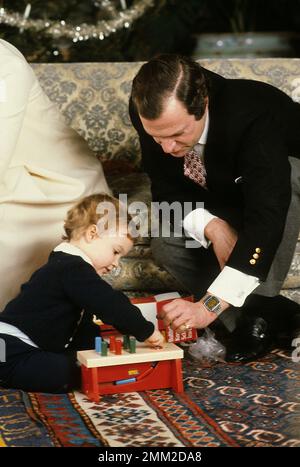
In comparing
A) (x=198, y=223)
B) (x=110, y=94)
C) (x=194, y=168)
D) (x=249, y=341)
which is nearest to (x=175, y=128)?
(x=194, y=168)

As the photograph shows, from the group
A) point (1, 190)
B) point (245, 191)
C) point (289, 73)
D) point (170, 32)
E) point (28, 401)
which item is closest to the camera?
point (28, 401)

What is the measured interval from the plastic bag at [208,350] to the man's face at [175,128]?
0.68 m

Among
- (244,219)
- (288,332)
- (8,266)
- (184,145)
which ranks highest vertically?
(184,145)

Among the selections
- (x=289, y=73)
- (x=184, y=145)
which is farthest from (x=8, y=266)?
(x=289, y=73)

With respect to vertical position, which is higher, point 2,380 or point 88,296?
point 88,296

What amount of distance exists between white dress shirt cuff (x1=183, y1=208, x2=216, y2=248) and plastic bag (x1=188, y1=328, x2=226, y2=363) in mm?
319

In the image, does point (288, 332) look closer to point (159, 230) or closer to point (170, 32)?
point (159, 230)

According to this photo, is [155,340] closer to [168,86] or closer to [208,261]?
[208,261]

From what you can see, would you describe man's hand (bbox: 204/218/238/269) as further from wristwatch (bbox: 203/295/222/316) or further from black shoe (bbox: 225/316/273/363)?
black shoe (bbox: 225/316/273/363)

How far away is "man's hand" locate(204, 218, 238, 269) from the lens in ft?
8.13

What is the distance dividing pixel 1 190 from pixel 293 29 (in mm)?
4933

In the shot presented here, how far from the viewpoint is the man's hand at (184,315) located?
89.7 inches

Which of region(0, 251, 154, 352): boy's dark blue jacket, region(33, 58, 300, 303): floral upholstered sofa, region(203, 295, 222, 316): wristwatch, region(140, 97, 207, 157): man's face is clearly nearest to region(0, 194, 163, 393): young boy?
region(0, 251, 154, 352): boy's dark blue jacket

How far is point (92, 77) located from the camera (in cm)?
358
